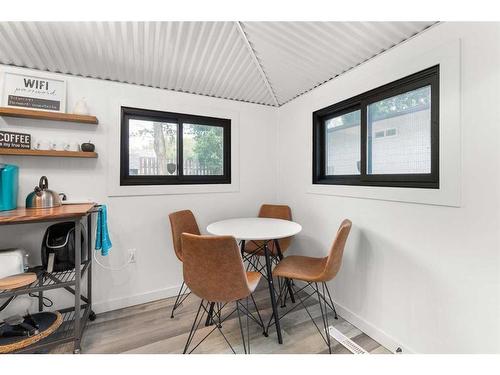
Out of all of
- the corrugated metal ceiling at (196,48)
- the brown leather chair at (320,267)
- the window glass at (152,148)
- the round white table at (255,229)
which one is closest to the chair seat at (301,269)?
the brown leather chair at (320,267)

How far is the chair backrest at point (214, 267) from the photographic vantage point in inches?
52.1

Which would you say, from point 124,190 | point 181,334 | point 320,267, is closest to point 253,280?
point 320,267

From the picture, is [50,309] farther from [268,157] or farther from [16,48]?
[268,157]

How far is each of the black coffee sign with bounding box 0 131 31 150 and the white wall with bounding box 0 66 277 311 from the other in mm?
110

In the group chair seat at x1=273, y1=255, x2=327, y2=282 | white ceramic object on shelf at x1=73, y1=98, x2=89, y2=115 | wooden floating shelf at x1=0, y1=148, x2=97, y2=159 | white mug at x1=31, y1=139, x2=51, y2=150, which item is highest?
white ceramic object on shelf at x1=73, y1=98, x2=89, y2=115

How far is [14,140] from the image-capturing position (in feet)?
5.83

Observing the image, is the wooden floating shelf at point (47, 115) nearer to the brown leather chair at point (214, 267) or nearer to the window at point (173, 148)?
the window at point (173, 148)

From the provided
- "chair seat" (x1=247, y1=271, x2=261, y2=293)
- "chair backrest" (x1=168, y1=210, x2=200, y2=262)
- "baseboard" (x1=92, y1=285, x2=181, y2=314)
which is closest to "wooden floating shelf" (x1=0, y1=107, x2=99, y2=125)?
"chair backrest" (x1=168, y1=210, x2=200, y2=262)

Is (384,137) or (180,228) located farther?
(180,228)

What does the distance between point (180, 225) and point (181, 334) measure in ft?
3.01

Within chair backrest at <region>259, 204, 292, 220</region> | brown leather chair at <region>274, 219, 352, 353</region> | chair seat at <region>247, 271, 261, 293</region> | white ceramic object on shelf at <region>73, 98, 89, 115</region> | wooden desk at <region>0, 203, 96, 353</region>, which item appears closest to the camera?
wooden desk at <region>0, 203, 96, 353</region>

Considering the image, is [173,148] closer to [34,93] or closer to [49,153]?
[49,153]

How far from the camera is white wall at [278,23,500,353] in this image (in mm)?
1215

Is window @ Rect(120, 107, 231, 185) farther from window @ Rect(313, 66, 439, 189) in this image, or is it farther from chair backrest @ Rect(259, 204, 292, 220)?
window @ Rect(313, 66, 439, 189)
